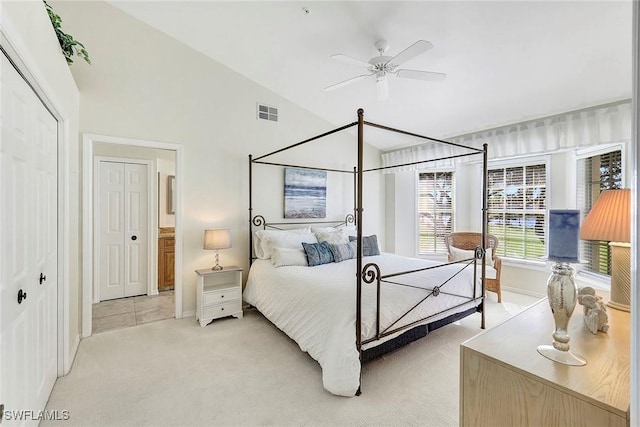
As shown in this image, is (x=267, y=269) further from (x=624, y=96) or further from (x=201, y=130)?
(x=624, y=96)

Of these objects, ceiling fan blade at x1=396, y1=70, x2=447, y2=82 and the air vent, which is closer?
ceiling fan blade at x1=396, y1=70, x2=447, y2=82

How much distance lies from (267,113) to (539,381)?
405 centimetres

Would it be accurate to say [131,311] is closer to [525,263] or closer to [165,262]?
[165,262]

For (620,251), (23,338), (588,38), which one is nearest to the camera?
(23,338)

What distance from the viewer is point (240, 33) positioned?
3.30 meters

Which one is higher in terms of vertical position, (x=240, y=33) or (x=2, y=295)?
(x=240, y=33)

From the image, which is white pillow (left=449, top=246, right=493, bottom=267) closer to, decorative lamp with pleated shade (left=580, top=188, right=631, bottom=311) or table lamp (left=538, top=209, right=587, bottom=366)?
decorative lamp with pleated shade (left=580, top=188, right=631, bottom=311)

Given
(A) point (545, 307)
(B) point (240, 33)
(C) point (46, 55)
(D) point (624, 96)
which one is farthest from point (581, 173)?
(C) point (46, 55)

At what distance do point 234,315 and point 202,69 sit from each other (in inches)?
121

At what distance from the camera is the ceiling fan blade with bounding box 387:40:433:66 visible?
218 centimetres

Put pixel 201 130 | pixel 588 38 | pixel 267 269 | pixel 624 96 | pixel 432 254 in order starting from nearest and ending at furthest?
pixel 588 38, pixel 624 96, pixel 267 269, pixel 201 130, pixel 432 254

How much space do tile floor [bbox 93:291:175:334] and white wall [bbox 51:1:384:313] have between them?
53cm

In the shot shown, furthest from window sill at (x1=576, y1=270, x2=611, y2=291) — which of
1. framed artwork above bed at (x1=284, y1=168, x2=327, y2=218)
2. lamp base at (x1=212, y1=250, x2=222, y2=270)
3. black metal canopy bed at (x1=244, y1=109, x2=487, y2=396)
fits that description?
lamp base at (x1=212, y1=250, x2=222, y2=270)

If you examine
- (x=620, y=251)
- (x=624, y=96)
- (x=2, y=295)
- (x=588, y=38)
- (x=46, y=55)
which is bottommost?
(x=2, y=295)
